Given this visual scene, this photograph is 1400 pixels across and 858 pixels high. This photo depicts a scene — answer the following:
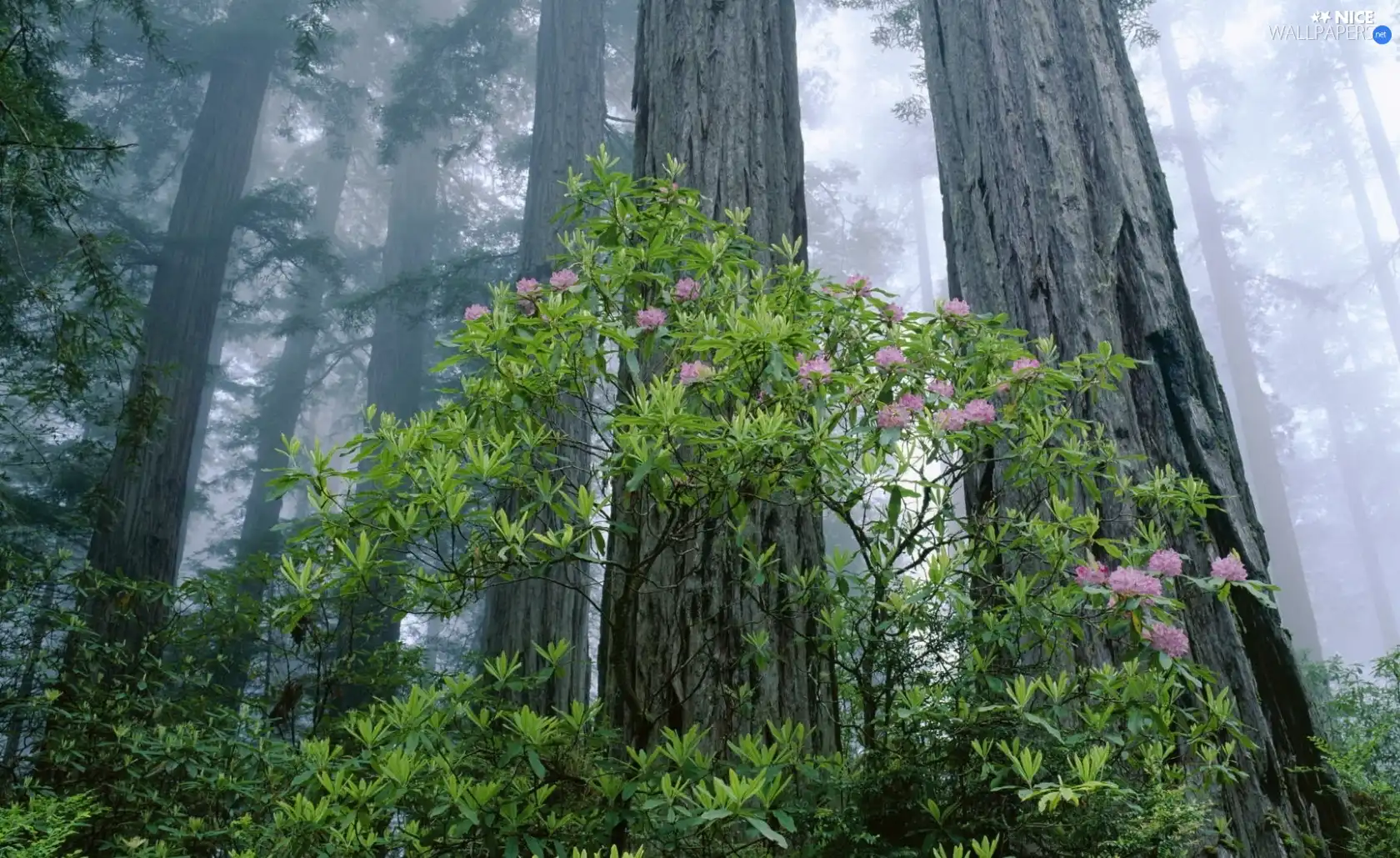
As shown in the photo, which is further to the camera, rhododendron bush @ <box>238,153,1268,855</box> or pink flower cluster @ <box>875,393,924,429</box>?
pink flower cluster @ <box>875,393,924,429</box>

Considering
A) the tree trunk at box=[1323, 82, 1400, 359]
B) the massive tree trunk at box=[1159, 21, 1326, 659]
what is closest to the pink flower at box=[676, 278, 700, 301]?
the massive tree trunk at box=[1159, 21, 1326, 659]

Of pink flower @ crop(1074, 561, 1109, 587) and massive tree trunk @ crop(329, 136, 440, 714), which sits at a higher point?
massive tree trunk @ crop(329, 136, 440, 714)

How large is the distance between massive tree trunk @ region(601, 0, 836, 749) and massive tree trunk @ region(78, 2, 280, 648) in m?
3.64

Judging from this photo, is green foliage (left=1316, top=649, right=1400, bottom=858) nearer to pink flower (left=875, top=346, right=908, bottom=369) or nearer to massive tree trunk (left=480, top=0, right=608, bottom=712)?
pink flower (left=875, top=346, right=908, bottom=369)

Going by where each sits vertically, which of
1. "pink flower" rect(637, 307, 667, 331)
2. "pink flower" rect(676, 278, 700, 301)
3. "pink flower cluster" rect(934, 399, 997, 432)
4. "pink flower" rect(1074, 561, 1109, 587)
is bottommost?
"pink flower" rect(1074, 561, 1109, 587)

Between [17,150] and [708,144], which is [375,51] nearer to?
[17,150]

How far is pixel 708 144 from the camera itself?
11.1 ft

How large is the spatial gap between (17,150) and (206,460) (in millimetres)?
25823

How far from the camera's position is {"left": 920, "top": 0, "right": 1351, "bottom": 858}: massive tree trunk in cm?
269

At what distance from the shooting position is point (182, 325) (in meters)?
10.4

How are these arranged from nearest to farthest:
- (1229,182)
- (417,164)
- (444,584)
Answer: (444,584) < (417,164) < (1229,182)

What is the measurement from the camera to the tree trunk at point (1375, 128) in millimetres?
31703

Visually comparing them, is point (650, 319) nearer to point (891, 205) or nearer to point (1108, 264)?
point (1108, 264)

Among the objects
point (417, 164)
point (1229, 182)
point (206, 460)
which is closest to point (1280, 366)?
point (1229, 182)
